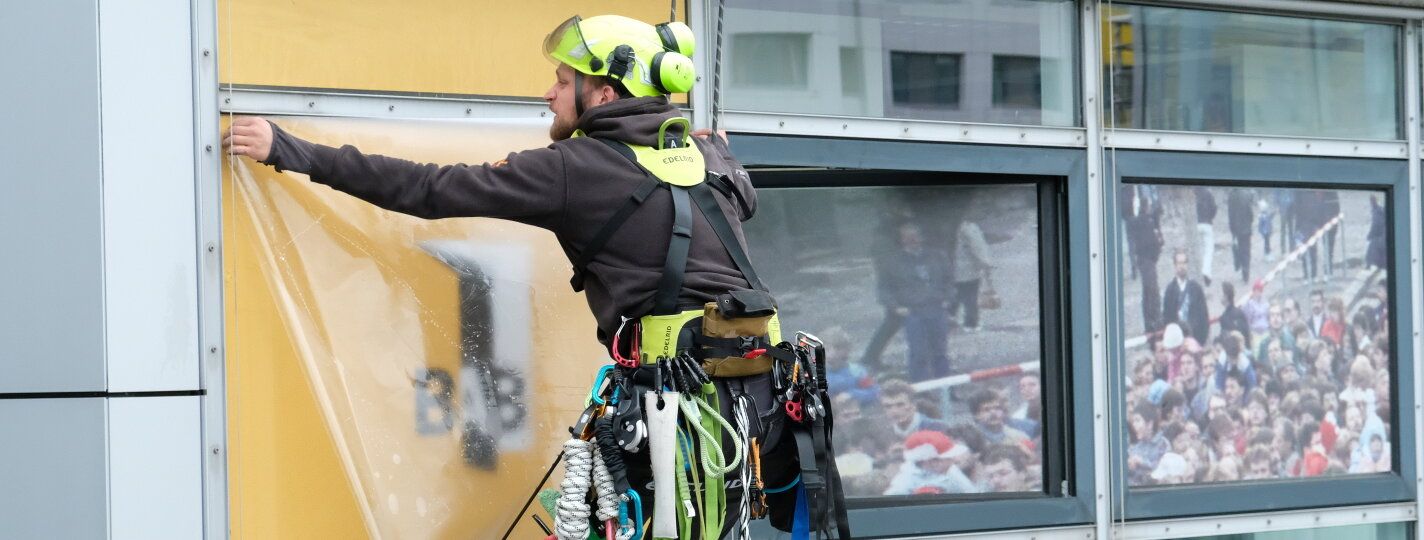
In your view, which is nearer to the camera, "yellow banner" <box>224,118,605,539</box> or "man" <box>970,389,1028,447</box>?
"yellow banner" <box>224,118,605,539</box>

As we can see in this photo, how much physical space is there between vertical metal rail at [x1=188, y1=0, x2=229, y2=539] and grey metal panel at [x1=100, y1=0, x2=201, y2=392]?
0.7 inches

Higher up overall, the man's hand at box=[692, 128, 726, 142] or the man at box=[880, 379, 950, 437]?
the man's hand at box=[692, 128, 726, 142]

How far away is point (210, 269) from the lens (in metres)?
3.51

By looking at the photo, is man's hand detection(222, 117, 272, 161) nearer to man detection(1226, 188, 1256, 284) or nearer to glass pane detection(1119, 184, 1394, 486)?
glass pane detection(1119, 184, 1394, 486)

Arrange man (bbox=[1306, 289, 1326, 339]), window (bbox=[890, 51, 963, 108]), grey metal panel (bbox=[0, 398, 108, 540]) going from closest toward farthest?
1. grey metal panel (bbox=[0, 398, 108, 540])
2. window (bbox=[890, 51, 963, 108])
3. man (bbox=[1306, 289, 1326, 339])

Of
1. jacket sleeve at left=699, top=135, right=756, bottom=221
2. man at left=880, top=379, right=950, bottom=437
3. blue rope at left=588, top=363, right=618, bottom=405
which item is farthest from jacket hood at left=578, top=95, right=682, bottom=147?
man at left=880, top=379, right=950, bottom=437

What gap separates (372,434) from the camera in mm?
3812

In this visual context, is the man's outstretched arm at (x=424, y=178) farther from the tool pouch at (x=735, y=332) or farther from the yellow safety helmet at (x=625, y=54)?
the tool pouch at (x=735, y=332)

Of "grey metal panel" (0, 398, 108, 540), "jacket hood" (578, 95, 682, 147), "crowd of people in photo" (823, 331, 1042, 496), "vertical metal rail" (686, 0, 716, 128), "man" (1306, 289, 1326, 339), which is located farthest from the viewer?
"man" (1306, 289, 1326, 339)

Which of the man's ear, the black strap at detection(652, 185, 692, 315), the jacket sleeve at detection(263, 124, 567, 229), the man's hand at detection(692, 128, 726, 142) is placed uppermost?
the man's ear

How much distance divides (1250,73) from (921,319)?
1592mm

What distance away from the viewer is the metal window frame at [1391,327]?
16.8ft

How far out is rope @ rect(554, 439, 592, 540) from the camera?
3309 millimetres

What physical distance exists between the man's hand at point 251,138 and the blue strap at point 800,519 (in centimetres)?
158
